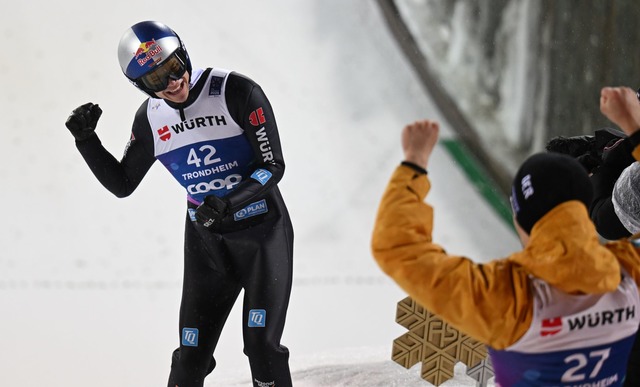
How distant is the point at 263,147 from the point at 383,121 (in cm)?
352

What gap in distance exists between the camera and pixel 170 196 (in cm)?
626

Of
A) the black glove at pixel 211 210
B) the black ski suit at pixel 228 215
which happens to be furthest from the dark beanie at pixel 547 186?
A: the black ski suit at pixel 228 215

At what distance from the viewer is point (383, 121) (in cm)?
697

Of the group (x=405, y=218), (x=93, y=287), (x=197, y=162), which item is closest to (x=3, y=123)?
(x=93, y=287)

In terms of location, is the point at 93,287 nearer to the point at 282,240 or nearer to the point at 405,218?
the point at 282,240

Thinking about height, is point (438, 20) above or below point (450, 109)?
above

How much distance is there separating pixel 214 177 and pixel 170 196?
2.71 metres

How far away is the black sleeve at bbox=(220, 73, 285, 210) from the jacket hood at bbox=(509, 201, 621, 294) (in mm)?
1703

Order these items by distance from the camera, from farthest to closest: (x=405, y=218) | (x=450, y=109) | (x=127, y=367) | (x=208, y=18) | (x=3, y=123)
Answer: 1. (x=450, y=109)
2. (x=208, y=18)
3. (x=3, y=123)
4. (x=127, y=367)
5. (x=405, y=218)

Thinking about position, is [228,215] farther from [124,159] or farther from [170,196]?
[170,196]

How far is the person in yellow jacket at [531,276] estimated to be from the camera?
6.32 feet

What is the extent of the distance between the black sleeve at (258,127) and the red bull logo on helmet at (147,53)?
33cm

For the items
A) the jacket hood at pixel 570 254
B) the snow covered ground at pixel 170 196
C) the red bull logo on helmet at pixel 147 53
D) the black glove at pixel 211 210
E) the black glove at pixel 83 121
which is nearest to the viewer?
the jacket hood at pixel 570 254

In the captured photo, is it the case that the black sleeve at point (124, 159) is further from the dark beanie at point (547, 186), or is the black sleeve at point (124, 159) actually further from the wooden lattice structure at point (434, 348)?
the dark beanie at point (547, 186)
